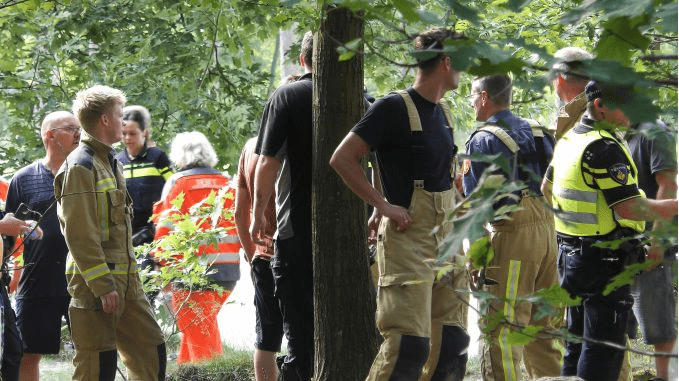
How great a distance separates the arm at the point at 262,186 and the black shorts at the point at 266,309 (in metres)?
0.57

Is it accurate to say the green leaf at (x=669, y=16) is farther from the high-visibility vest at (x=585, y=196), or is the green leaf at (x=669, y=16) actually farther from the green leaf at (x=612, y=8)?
the high-visibility vest at (x=585, y=196)

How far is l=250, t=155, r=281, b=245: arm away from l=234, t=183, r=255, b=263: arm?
0.65 meters

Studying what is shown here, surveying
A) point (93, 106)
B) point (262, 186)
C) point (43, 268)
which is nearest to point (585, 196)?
point (262, 186)

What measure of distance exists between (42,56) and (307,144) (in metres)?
6.56

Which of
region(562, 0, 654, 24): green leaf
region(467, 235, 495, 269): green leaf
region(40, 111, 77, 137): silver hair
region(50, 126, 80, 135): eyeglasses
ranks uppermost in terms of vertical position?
region(562, 0, 654, 24): green leaf

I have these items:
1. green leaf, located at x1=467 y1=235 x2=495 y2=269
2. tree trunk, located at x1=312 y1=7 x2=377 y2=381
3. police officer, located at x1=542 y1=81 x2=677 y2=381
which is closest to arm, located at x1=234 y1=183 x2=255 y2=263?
tree trunk, located at x1=312 y1=7 x2=377 y2=381

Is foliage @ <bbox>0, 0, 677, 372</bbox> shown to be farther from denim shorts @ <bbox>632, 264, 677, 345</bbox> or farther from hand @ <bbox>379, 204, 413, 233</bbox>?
hand @ <bbox>379, 204, 413, 233</bbox>

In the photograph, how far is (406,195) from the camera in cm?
587

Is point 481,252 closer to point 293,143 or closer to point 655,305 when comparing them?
point 293,143

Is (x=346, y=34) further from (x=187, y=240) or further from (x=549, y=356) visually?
(x=187, y=240)

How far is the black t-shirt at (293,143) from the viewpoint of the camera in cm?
667

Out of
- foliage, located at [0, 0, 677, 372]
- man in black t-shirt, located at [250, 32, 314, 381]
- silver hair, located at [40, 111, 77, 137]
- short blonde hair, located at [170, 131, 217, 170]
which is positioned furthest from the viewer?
short blonde hair, located at [170, 131, 217, 170]

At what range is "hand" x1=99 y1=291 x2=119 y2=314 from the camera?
20.8 ft

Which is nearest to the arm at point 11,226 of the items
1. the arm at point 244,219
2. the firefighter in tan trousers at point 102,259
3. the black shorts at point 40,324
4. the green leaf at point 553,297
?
the firefighter in tan trousers at point 102,259
